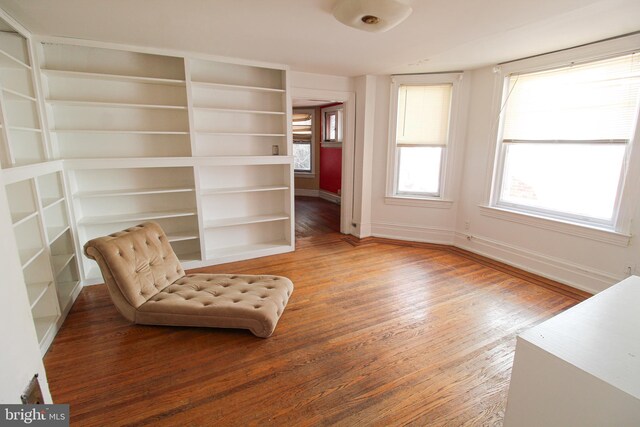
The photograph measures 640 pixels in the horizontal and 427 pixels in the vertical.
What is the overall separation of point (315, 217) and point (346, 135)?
1.99 m

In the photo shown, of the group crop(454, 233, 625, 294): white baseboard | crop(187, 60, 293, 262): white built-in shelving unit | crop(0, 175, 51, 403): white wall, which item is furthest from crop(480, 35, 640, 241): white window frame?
crop(0, 175, 51, 403): white wall

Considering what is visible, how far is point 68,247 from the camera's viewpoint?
3100 mm

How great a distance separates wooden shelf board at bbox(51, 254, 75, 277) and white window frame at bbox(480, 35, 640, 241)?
466 centimetres

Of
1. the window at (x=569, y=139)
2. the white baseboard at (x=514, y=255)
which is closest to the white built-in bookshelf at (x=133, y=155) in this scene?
the white baseboard at (x=514, y=255)

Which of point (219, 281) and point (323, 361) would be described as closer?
point (323, 361)

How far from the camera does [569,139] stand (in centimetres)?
325

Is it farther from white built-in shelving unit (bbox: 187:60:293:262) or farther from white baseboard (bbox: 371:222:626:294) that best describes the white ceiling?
white baseboard (bbox: 371:222:626:294)

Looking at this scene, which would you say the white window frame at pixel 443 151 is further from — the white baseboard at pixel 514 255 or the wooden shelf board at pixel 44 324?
the wooden shelf board at pixel 44 324

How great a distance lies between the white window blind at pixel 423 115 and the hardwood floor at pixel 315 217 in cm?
190

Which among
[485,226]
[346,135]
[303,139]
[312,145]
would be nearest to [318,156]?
[312,145]

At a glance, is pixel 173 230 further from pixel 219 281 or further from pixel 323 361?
pixel 323 361

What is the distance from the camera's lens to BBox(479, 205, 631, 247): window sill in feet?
9.64

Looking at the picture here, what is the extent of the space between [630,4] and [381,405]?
3.13 metres

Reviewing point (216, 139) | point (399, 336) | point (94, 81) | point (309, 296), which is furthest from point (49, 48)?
point (399, 336)
